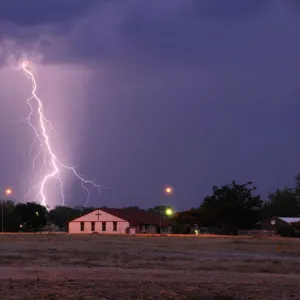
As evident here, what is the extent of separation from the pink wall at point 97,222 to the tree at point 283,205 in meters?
38.8

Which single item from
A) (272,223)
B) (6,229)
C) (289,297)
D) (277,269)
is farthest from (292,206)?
(289,297)

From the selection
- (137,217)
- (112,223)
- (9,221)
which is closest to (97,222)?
(112,223)

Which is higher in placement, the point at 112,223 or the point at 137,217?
the point at 137,217

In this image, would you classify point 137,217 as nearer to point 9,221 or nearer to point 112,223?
point 112,223

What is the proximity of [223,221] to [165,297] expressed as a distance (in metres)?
86.7

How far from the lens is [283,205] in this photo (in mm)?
149000

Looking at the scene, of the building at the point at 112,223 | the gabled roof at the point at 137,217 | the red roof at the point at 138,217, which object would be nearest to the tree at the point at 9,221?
the building at the point at 112,223

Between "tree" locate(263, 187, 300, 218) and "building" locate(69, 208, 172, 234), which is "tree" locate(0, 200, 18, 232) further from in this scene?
"tree" locate(263, 187, 300, 218)

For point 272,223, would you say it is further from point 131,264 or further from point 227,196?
point 131,264

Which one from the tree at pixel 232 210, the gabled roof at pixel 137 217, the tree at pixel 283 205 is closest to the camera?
the tree at pixel 232 210

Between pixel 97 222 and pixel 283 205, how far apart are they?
52.8 m

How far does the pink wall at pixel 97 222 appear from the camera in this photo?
114438 millimetres

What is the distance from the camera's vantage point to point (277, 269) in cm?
2680

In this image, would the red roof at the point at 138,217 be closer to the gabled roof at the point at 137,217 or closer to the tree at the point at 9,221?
the gabled roof at the point at 137,217
